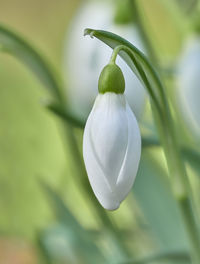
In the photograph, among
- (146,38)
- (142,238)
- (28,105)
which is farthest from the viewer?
(28,105)

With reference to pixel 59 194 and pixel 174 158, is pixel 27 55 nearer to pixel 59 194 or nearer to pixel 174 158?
pixel 174 158

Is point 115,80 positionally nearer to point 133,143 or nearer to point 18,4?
point 133,143

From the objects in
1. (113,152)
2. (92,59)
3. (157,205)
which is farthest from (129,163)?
(157,205)

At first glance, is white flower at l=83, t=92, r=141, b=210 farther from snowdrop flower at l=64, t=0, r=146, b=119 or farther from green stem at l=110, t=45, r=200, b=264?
snowdrop flower at l=64, t=0, r=146, b=119

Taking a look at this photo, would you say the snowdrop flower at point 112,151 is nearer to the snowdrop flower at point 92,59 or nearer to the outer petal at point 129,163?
the outer petal at point 129,163

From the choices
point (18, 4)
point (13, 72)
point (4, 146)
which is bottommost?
point (4, 146)

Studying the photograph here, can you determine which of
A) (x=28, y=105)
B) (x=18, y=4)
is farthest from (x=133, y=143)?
(x=18, y=4)

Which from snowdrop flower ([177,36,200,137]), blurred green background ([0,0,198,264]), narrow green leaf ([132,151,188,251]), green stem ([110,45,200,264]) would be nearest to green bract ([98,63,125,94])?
green stem ([110,45,200,264])
